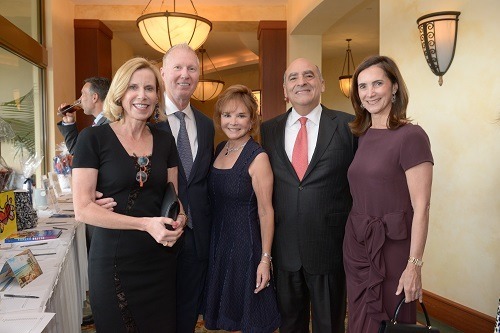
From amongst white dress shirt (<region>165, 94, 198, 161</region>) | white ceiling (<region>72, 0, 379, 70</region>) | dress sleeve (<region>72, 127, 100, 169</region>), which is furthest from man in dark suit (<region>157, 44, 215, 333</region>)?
white ceiling (<region>72, 0, 379, 70</region>)

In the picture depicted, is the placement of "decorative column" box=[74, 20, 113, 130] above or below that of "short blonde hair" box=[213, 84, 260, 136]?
above

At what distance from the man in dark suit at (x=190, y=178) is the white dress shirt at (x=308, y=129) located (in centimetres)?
40

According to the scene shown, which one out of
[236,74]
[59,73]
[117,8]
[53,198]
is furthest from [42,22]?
[236,74]

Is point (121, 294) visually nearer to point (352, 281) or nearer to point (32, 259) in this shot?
point (32, 259)

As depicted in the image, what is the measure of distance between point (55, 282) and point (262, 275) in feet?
2.96

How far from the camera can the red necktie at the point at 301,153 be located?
7.39 ft

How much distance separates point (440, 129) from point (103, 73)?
521 cm

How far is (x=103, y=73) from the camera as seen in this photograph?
7.04m

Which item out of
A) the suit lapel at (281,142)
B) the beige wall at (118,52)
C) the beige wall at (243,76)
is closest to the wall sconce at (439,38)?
the suit lapel at (281,142)

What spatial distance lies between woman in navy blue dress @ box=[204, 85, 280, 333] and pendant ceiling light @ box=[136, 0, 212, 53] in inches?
82.8

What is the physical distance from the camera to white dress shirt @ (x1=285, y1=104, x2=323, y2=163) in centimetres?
230

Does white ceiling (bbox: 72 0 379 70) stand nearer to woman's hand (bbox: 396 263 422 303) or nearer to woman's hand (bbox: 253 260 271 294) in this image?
woman's hand (bbox: 253 260 271 294)

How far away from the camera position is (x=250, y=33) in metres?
8.11

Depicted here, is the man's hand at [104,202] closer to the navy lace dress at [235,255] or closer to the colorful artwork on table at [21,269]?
the colorful artwork on table at [21,269]
